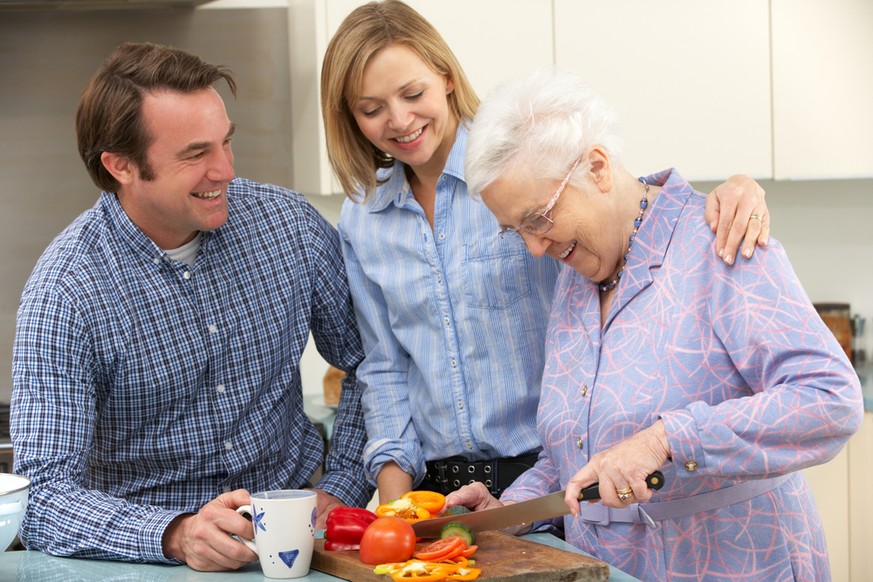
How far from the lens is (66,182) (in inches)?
120

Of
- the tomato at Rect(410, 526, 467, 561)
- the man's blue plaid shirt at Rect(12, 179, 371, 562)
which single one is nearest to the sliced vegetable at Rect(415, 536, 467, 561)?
the tomato at Rect(410, 526, 467, 561)

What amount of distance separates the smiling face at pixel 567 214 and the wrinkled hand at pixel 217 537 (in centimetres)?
51

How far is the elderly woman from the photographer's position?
1.27 metres

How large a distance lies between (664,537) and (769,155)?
5.91 ft

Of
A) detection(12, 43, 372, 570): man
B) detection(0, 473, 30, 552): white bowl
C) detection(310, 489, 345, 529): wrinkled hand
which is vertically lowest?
detection(310, 489, 345, 529): wrinkled hand

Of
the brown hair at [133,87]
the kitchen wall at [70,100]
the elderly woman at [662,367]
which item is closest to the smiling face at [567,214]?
the elderly woman at [662,367]

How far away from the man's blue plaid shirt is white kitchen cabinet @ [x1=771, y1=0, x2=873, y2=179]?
5.02 feet

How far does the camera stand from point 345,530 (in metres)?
1.41

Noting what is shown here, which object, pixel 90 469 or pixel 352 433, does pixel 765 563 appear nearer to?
pixel 352 433

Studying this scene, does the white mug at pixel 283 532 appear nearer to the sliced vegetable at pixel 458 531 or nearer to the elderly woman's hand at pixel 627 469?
the sliced vegetable at pixel 458 531

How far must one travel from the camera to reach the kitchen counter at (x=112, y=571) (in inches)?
53.6

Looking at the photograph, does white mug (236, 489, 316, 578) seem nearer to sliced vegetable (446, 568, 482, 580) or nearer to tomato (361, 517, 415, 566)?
tomato (361, 517, 415, 566)

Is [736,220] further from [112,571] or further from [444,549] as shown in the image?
[112,571]

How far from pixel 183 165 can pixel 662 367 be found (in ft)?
2.77
